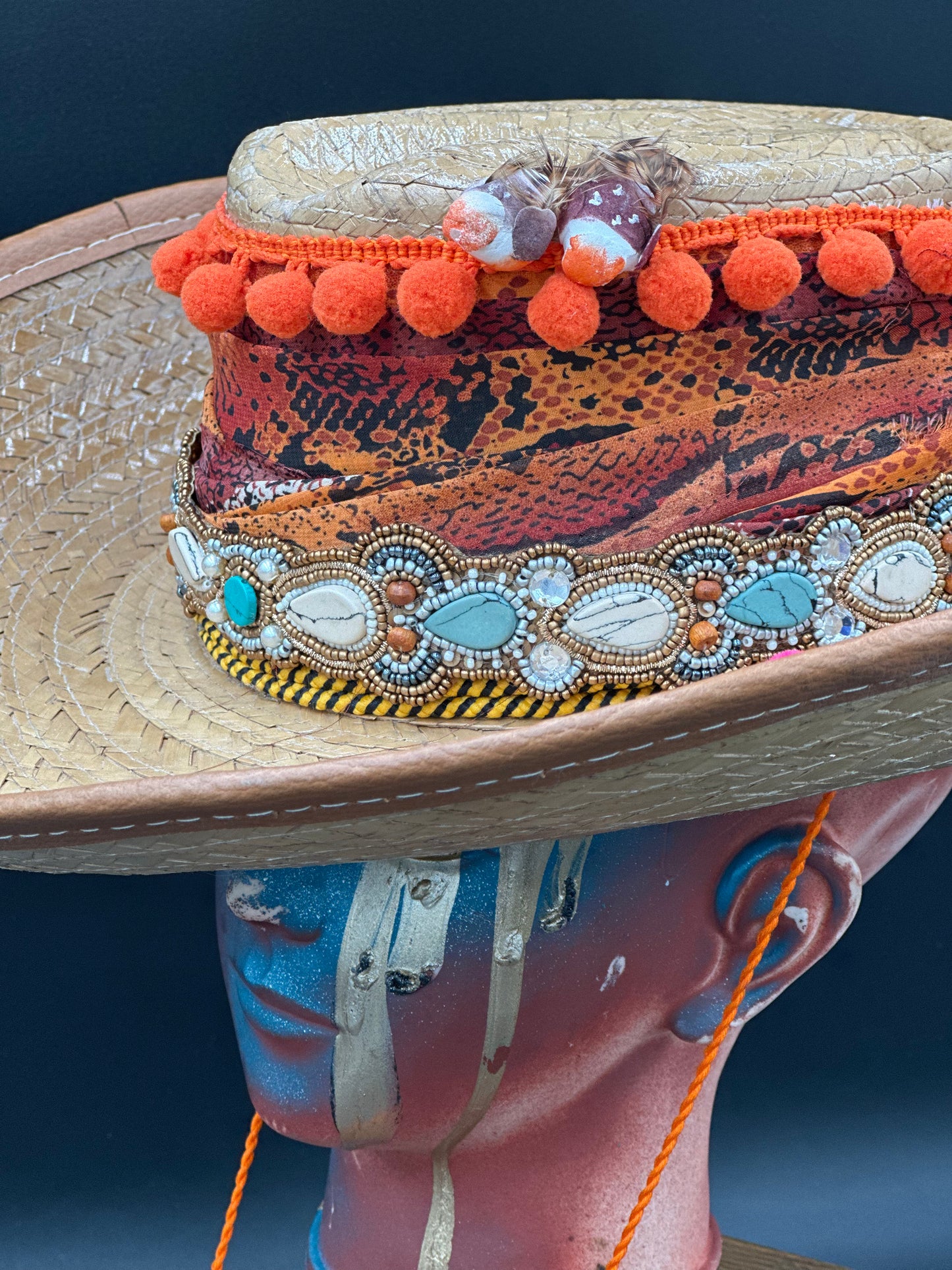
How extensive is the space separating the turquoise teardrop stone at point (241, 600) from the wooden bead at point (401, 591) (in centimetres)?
15

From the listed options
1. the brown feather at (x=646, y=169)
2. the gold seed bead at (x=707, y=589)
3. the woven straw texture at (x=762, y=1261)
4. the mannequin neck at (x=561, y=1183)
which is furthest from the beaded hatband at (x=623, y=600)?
the woven straw texture at (x=762, y=1261)

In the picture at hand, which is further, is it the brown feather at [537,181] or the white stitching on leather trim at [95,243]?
the white stitching on leather trim at [95,243]

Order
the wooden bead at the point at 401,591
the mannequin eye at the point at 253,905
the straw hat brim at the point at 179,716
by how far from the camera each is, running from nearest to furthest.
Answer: the straw hat brim at the point at 179,716 < the wooden bead at the point at 401,591 < the mannequin eye at the point at 253,905

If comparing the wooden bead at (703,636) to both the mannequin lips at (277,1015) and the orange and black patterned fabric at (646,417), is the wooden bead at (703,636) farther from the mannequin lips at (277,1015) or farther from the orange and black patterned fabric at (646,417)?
the mannequin lips at (277,1015)

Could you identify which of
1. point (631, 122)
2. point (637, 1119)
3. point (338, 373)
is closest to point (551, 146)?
point (631, 122)

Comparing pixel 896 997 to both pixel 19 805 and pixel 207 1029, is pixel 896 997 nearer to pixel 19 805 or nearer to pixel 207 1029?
pixel 207 1029

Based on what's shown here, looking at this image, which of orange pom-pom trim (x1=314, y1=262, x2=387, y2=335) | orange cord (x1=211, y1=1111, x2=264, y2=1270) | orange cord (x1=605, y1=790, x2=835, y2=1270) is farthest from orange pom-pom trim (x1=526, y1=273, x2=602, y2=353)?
orange cord (x1=211, y1=1111, x2=264, y2=1270)

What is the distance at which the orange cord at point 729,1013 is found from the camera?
53.5 inches

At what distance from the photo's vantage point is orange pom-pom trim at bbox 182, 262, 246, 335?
4.31ft

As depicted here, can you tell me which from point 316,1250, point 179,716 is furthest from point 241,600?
point 316,1250

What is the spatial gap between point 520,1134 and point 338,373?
79 cm

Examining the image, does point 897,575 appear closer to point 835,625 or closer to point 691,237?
point 835,625

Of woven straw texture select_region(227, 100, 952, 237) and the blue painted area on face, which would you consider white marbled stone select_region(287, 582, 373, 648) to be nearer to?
woven straw texture select_region(227, 100, 952, 237)

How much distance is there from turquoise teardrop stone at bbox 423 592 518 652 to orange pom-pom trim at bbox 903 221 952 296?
17.1 inches
